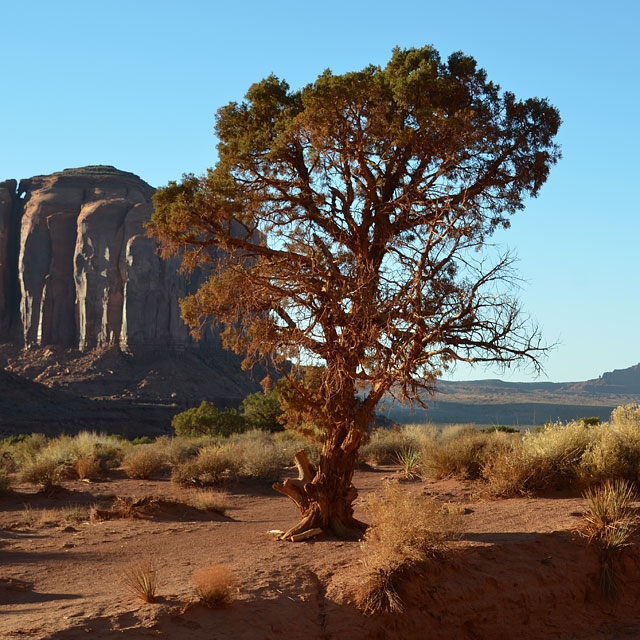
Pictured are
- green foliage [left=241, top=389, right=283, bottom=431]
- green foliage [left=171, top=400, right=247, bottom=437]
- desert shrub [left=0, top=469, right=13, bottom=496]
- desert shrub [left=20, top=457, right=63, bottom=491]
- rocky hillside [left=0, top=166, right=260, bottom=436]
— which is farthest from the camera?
rocky hillside [left=0, top=166, right=260, bottom=436]

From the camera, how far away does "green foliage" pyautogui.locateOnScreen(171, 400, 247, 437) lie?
28578 millimetres

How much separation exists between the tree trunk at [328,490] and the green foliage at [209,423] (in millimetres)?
18367

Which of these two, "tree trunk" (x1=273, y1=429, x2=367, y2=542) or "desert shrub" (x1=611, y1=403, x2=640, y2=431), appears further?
"desert shrub" (x1=611, y1=403, x2=640, y2=431)

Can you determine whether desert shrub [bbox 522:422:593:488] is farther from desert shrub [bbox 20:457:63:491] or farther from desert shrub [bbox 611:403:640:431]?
desert shrub [bbox 20:457:63:491]

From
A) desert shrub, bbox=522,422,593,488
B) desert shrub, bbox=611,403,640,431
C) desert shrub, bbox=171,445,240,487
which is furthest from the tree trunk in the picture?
desert shrub, bbox=171,445,240,487

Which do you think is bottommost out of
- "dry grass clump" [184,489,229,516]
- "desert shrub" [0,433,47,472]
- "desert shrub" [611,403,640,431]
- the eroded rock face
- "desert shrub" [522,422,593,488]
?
"dry grass clump" [184,489,229,516]

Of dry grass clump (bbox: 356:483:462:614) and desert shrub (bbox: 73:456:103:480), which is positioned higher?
dry grass clump (bbox: 356:483:462:614)

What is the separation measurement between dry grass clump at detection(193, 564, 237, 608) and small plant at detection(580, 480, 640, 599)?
5193mm

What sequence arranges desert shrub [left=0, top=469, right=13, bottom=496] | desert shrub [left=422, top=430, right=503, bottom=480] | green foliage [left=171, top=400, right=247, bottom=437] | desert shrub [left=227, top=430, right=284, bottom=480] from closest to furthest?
desert shrub [left=0, top=469, right=13, bottom=496] → desert shrub [left=422, top=430, right=503, bottom=480] → desert shrub [left=227, top=430, right=284, bottom=480] → green foliage [left=171, top=400, right=247, bottom=437]

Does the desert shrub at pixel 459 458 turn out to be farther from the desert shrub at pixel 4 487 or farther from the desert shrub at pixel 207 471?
the desert shrub at pixel 4 487

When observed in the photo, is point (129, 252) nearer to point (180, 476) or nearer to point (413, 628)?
point (180, 476)

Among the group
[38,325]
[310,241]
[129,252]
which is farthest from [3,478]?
[38,325]

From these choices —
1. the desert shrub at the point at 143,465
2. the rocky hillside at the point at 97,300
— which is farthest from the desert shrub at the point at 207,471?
the rocky hillside at the point at 97,300

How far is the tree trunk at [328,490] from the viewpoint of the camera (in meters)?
10.0
